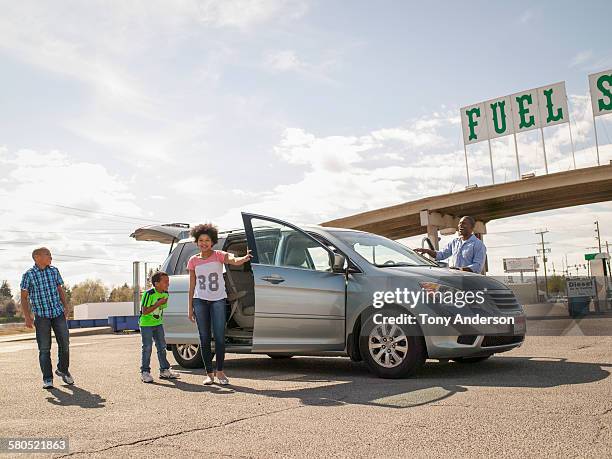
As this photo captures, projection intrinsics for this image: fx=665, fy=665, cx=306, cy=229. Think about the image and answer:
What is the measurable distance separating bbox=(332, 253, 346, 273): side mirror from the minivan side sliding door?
0.34 feet

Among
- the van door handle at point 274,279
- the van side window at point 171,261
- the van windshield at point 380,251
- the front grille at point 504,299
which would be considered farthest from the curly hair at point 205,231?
the front grille at point 504,299

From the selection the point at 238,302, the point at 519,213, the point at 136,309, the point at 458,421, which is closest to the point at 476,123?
the point at 519,213

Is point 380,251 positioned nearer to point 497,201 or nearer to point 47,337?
point 47,337

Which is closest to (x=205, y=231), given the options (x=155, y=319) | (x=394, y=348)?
(x=155, y=319)

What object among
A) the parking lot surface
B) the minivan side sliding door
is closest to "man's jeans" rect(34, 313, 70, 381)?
the parking lot surface

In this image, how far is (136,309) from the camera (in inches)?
1412

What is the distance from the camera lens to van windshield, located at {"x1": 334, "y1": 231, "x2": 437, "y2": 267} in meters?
7.84

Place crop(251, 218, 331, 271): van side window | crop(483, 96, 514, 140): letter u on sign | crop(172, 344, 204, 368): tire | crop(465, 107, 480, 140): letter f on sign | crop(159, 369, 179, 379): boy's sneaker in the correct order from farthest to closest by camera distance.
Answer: crop(465, 107, 480, 140): letter f on sign, crop(483, 96, 514, 140): letter u on sign, crop(172, 344, 204, 368): tire, crop(159, 369, 179, 379): boy's sneaker, crop(251, 218, 331, 271): van side window

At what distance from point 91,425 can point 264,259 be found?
344 centimetres

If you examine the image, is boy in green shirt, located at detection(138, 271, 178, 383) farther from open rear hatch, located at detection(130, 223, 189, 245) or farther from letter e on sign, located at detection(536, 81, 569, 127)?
letter e on sign, located at detection(536, 81, 569, 127)

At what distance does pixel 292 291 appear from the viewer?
7.82 meters

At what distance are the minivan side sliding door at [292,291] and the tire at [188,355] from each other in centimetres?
147

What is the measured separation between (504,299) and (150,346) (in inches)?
167

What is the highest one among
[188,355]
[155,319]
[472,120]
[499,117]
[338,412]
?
[472,120]
